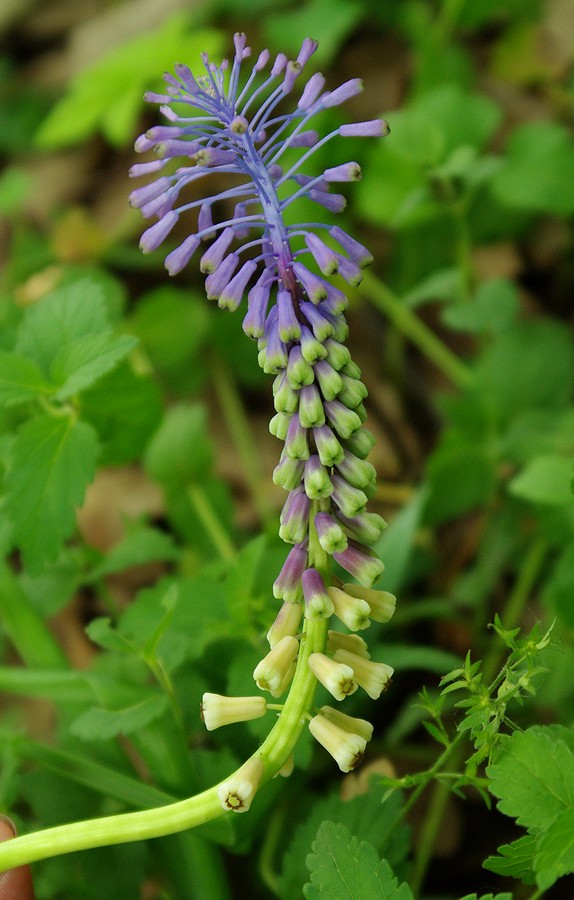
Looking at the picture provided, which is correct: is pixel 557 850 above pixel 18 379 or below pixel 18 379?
below

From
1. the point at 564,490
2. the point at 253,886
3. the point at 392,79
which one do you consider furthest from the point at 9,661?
the point at 392,79

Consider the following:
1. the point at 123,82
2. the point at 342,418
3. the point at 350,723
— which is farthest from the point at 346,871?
the point at 123,82

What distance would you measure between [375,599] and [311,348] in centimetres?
49

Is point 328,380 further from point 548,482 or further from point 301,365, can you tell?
point 548,482

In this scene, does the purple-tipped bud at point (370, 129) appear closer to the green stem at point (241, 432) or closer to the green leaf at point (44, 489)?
the green leaf at point (44, 489)

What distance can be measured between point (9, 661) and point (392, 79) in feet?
10.5

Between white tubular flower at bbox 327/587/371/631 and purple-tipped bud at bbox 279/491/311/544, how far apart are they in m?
0.13

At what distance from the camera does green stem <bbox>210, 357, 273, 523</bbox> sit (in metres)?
3.70

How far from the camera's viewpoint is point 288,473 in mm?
1610

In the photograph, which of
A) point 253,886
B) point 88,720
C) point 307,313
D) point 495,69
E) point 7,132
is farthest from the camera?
point 7,132

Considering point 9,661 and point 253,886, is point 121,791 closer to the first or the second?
point 253,886

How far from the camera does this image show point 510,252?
164 inches

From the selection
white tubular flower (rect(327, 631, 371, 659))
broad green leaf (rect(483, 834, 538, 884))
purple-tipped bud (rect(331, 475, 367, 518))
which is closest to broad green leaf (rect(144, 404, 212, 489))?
white tubular flower (rect(327, 631, 371, 659))

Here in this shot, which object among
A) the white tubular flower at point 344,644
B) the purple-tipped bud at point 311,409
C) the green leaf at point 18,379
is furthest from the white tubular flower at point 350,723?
the green leaf at point 18,379
